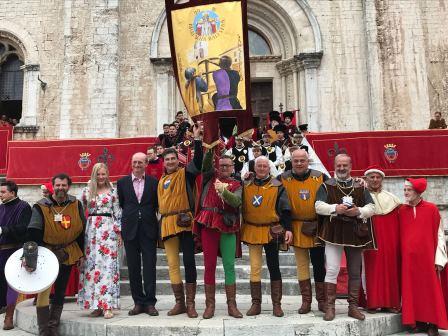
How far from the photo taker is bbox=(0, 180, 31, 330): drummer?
6.15 m

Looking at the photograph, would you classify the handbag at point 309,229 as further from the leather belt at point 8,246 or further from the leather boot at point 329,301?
the leather belt at point 8,246

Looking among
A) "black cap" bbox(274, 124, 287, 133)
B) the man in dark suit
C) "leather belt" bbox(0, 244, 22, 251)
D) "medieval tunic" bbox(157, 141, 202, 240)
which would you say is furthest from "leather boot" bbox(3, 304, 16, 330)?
"black cap" bbox(274, 124, 287, 133)

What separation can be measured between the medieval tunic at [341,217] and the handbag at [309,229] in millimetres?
66

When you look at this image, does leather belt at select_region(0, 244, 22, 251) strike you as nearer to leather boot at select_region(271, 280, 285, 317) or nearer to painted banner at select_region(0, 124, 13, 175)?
leather boot at select_region(271, 280, 285, 317)

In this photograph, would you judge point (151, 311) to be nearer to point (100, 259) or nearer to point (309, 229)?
point (100, 259)

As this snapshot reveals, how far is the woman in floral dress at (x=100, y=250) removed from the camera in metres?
5.69

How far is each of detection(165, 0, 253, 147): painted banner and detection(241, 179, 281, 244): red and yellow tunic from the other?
774 mm

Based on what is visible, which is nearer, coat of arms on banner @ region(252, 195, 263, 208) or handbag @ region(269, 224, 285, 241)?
handbag @ region(269, 224, 285, 241)

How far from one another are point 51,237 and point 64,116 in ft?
36.6

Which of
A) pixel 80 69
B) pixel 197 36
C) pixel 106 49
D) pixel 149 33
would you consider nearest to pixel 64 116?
pixel 80 69

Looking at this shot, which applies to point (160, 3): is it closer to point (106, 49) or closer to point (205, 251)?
point (106, 49)

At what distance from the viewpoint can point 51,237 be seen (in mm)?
5461

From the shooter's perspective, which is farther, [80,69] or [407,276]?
[80,69]

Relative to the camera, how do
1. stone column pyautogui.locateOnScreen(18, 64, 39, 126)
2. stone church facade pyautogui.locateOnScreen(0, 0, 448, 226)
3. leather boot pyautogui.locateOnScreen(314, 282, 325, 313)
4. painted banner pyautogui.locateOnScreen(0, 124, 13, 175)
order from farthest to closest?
1. stone column pyautogui.locateOnScreen(18, 64, 39, 126)
2. stone church facade pyautogui.locateOnScreen(0, 0, 448, 226)
3. painted banner pyautogui.locateOnScreen(0, 124, 13, 175)
4. leather boot pyautogui.locateOnScreen(314, 282, 325, 313)
